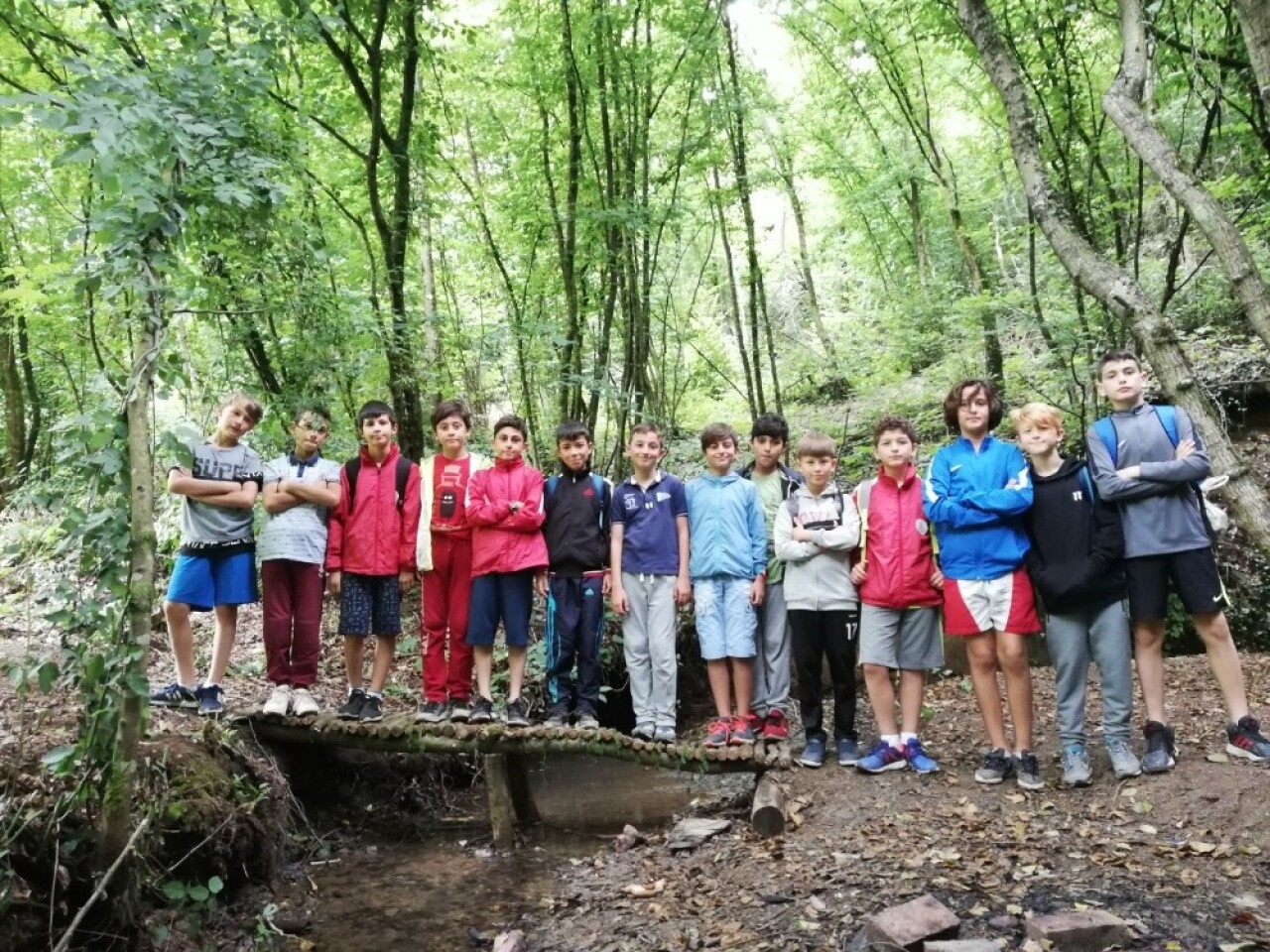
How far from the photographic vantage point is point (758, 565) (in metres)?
5.25

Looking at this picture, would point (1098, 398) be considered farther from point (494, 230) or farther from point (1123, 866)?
point (494, 230)

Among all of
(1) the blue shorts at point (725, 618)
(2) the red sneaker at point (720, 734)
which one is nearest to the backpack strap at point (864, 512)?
(1) the blue shorts at point (725, 618)

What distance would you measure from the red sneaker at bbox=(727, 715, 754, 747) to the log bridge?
76 mm

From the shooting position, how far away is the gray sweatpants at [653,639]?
5320 millimetres

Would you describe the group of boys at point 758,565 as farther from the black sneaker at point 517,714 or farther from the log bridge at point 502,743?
the log bridge at point 502,743

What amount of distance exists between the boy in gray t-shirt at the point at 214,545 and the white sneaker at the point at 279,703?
27 centimetres

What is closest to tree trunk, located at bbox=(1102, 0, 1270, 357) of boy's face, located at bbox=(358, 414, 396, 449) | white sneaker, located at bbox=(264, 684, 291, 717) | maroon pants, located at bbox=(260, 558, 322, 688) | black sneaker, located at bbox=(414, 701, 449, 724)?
boy's face, located at bbox=(358, 414, 396, 449)

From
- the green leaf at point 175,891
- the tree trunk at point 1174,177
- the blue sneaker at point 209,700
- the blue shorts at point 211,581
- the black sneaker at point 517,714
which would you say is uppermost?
the tree trunk at point 1174,177

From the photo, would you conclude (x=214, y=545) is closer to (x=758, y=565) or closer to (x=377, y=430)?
(x=377, y=430)

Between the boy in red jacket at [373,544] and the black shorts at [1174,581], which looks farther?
the boy in red jacket at [373,544]

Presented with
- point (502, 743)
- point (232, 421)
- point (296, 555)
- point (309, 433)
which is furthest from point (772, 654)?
point (232, 421)

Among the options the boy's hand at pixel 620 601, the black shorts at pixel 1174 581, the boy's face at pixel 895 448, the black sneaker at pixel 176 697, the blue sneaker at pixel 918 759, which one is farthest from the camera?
the boy's hand at pixel 620 601

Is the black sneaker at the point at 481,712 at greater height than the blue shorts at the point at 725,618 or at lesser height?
lesser

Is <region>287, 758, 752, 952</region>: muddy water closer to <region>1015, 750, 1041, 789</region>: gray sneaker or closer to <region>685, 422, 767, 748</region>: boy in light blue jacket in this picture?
<region>685, 422, 767, 748</region>: boy in light blue jacket
